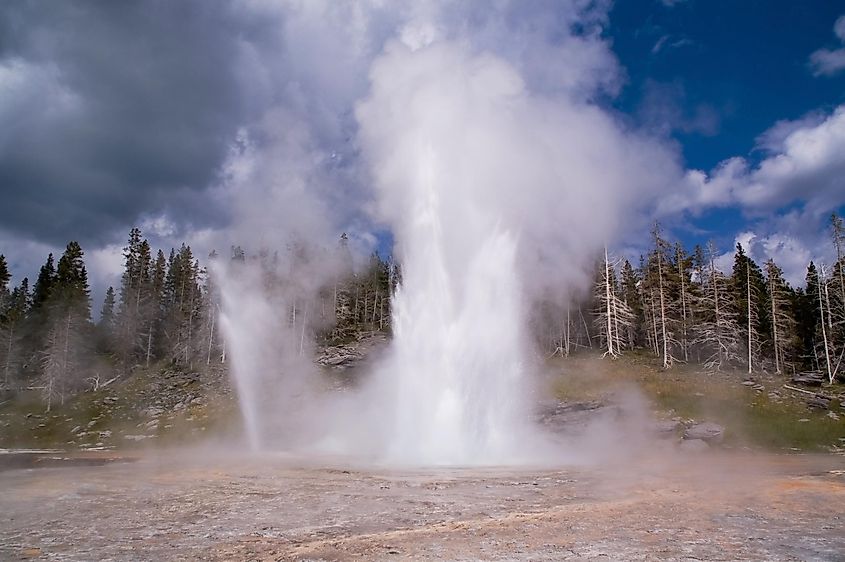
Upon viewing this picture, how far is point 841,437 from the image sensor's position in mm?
35281

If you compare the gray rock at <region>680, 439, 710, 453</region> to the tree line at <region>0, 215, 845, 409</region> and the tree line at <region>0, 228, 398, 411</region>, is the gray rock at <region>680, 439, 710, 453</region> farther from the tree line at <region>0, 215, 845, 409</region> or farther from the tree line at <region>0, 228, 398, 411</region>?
the tree line at <region>0, 228, 398, 411</region>

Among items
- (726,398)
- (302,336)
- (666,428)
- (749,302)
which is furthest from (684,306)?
(302,336)

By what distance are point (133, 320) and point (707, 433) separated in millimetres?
65804

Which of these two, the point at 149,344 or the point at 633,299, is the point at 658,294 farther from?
the point at 149,344

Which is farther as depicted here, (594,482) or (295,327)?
(295,327)

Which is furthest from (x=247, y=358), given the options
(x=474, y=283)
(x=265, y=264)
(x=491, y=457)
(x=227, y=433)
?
(x=491, y=457)

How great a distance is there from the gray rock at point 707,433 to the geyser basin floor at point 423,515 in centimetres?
1524

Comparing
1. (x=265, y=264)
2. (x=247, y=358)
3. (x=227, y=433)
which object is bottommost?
(x=227, y=433)

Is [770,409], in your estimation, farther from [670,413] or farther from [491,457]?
[491,457]

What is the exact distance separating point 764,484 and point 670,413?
24.1m

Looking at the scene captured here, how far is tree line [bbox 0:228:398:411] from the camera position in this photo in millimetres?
62156

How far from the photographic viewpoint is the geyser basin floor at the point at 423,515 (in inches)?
349

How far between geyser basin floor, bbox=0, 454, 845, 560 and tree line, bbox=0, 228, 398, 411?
4826cm

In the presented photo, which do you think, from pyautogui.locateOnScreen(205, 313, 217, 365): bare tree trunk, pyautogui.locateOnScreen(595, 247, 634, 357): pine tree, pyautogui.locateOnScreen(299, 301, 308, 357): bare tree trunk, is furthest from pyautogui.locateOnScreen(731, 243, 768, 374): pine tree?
pyautogui.locateOnScreen(205, 313, 217, 365): bare tree trunk
